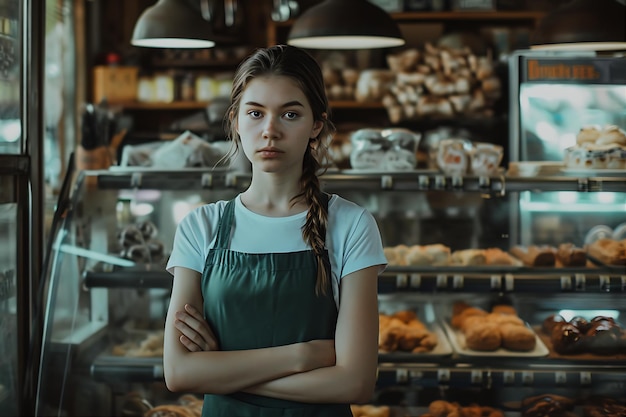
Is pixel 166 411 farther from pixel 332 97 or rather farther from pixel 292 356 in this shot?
pixel 332 97

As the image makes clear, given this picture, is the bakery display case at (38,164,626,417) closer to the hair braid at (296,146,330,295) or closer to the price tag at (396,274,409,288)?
the price tag at (396,274,409,288)

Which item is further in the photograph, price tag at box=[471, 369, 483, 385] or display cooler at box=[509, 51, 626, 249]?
display cooler at box=[509, 51, 626, 249]

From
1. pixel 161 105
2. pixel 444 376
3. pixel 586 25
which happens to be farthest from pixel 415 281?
pixel 161 105

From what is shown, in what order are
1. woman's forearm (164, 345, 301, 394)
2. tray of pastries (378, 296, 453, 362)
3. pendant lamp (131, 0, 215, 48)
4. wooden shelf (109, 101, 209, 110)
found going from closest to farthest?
1. woman's forearm (164, 345, 301, 394)
2. tray of pastries (378, 296, 453, 362)
3. pendant lamp (131, 0, 215, 48)
4. wooden shelf (109, 101, 209, 110)

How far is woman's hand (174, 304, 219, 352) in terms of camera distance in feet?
5.64

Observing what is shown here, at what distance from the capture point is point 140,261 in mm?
3090

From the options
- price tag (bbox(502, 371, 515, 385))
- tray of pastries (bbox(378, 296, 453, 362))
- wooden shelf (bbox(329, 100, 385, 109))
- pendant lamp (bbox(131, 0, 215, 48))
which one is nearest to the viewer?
price tag (bbox(502, 371, 515, 385))

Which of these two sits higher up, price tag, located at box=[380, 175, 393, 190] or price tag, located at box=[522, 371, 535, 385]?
price tag, located at box=[380, 175, 393, 190]

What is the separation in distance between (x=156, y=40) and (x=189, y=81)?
2365 mm

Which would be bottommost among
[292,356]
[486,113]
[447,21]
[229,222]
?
[292,356]

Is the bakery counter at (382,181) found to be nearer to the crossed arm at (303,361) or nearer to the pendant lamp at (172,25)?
the pendant lamp at (172,25)

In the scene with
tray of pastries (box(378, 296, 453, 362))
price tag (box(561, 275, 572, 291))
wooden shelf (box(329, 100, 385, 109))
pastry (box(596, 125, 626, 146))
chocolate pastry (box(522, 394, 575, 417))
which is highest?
wooden shelf (box(329, 100, 385, 109))

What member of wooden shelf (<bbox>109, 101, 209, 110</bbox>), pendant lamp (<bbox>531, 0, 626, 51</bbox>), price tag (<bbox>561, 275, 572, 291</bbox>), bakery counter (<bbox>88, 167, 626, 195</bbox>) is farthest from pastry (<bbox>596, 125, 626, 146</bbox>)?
wooden shelf (<bbox>109, 101, 209, 110</bbox>)

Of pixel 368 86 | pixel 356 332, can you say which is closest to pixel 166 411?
pixel 356 332
